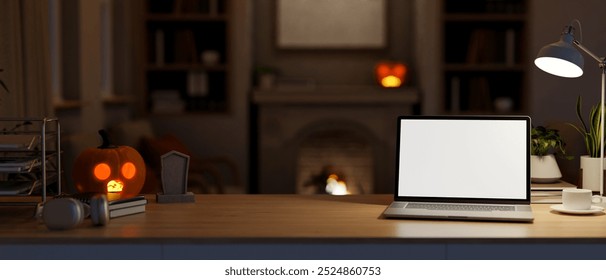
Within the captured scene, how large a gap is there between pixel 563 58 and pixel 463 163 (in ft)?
1.41

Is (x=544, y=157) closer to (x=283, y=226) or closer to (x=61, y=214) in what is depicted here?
(x=283, y=226)

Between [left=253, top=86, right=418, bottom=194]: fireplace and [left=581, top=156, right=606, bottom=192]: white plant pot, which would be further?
[left=253, top=86, right=418, bottom=194]: fireplace

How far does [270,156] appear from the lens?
6.81 m

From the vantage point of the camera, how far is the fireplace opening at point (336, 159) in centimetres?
714

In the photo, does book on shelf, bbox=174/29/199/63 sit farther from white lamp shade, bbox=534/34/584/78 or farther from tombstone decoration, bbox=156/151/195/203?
white lamp shade, bbox=534/34/584/78

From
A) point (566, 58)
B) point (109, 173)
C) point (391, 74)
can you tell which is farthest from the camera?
point (391, 74)

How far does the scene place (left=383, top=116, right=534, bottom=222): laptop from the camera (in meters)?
2.36

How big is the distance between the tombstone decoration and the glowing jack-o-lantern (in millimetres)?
4495

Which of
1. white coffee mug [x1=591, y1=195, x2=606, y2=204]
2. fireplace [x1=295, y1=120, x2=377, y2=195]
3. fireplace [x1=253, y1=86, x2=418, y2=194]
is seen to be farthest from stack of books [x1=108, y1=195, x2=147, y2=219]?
fireplace [x1=295, y1=120, x2=377, y2=195]

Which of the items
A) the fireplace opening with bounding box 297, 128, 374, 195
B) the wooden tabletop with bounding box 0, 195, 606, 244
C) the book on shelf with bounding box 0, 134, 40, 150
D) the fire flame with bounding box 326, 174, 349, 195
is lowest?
the fire flame with bounding box 326, 174, 349, 195

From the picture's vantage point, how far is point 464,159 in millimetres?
2398

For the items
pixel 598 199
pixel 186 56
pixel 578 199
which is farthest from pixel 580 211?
pixel 186 56

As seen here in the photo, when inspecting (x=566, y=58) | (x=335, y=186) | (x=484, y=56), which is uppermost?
(x=484, y=56)

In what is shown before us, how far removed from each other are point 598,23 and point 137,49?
3.81 metres
